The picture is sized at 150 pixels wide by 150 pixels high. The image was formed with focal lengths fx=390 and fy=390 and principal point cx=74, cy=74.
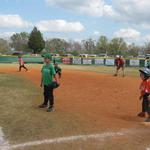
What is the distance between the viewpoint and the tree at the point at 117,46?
120000 mm

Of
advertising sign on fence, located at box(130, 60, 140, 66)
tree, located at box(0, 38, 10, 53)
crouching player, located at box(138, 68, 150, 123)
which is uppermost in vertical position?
tree, located at box(0, 38, 10, 53)

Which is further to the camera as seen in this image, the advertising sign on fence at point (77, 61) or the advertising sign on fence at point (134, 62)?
the advertising sign on fence at point (77, 61)

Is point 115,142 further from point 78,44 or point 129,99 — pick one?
point 78,44

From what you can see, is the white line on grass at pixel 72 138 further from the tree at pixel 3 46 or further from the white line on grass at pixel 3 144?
the tree at pixel 3 46

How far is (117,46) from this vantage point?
121 metres

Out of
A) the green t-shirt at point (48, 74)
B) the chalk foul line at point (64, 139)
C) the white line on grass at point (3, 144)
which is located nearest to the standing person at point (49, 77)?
the green t-shirt at point (48, 74)

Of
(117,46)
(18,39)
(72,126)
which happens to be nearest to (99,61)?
(72,126)

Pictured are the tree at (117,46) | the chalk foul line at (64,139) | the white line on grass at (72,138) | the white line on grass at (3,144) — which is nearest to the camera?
the white line on grass at (3,144)

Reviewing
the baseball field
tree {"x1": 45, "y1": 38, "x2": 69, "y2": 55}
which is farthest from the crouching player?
tree {"x1": 45, "y1": 38, "x2": 69, "y2": 55}

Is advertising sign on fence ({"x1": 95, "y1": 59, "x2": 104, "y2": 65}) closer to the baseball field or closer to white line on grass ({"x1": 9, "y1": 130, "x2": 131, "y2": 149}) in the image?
the baseball field

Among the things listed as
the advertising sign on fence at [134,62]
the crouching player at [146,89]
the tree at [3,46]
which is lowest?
the advertising sign on fence at [134,62]

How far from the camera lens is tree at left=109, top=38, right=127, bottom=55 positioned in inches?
4724

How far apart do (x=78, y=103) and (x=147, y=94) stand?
3.47 metres

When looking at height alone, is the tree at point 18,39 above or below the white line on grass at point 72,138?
above
